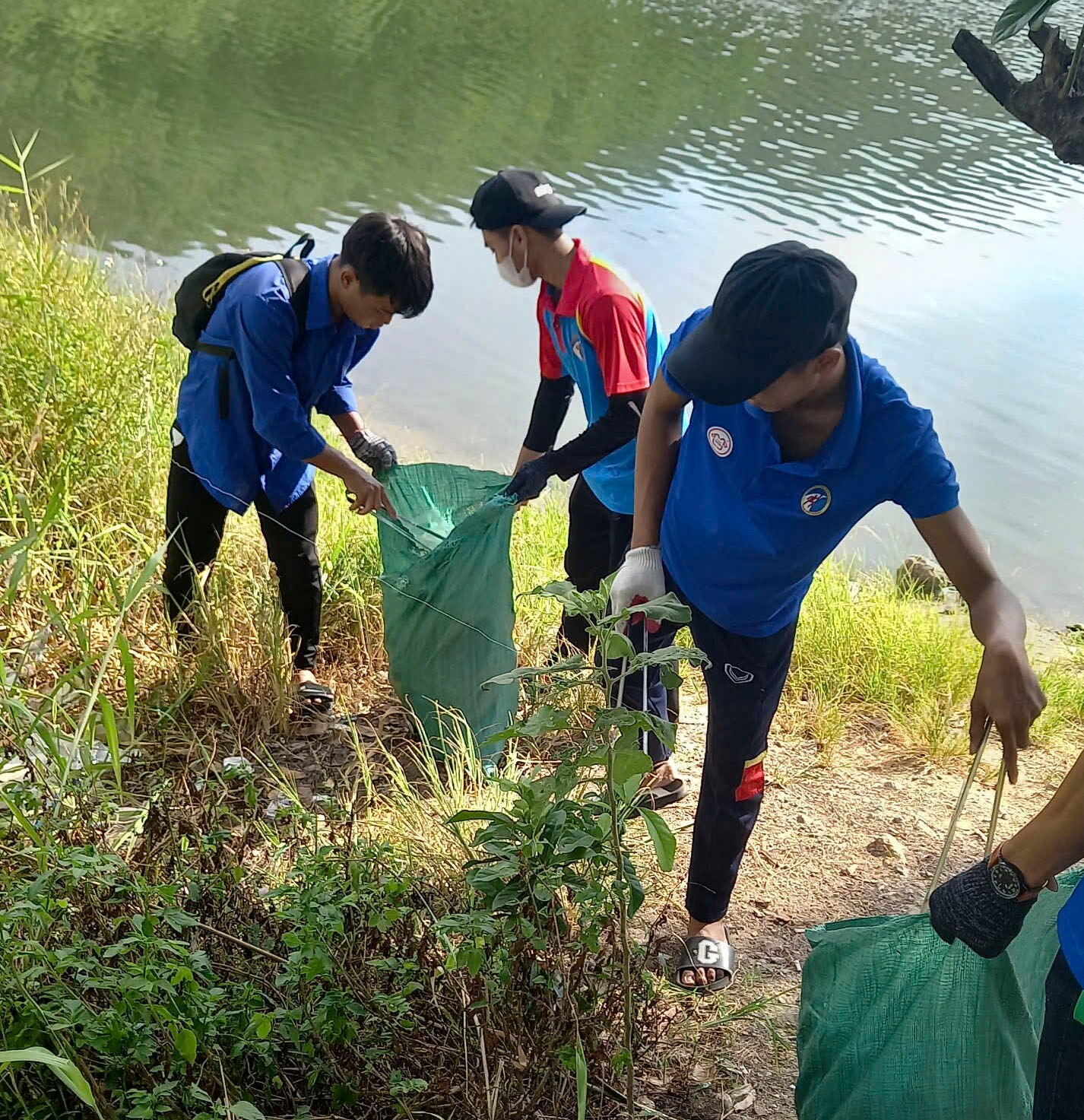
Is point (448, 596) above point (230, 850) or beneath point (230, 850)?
above

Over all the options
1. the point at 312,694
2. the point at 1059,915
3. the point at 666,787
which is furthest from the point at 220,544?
the point at 1059,915

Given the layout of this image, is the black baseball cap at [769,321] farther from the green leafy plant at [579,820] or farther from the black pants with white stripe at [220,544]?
the black pants with white stripe at [220,544]

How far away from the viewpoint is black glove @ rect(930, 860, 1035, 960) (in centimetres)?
142

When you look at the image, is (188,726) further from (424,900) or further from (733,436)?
(733,436)

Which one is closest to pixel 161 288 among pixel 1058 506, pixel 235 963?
pixel 1058 506

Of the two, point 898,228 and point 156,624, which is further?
point 898,228

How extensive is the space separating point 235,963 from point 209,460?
1443mm

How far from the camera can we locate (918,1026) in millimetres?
1558

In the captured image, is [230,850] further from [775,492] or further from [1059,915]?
[1059,915]

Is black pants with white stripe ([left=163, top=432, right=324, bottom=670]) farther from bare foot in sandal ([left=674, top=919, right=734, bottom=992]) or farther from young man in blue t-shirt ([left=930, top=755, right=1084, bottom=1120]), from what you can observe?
young man in blue t-shirt ([left=930, top=755, right=1084, bottom=1120])

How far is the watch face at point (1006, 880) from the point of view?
1406 mm

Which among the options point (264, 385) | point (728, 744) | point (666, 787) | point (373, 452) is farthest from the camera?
point (373, 452)

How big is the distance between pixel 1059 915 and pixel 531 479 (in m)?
1.60

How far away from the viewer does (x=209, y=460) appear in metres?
2.70
